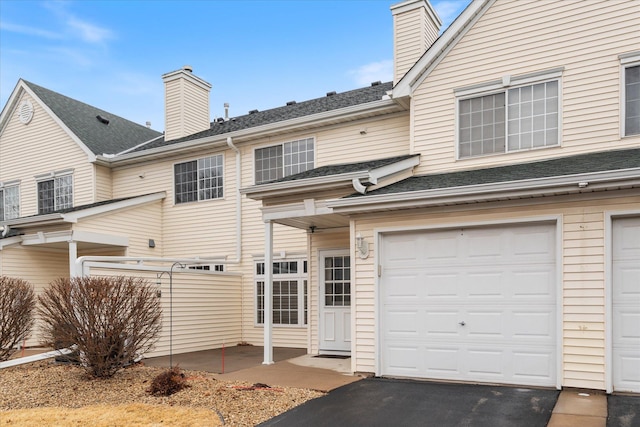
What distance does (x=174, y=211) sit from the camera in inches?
580

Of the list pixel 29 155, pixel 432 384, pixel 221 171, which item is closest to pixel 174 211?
pixel 221 171

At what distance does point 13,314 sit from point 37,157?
338 inches

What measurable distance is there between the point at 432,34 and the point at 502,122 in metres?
3.82

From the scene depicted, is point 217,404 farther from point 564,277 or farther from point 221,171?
point 221,171

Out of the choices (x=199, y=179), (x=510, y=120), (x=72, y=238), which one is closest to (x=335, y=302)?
(x=510, y=120)

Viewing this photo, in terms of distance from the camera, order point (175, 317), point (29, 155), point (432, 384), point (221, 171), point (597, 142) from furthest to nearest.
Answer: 1. point (29, 155)
2. point (221, 171)
3. point (175, 317)
4. point (597, 142)
5. point (432, 384)

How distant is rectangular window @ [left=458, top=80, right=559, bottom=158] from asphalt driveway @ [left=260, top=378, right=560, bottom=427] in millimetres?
4534

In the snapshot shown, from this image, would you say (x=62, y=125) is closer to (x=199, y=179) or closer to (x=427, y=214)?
(x=199, y=179)

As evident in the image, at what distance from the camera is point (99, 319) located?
8016mm

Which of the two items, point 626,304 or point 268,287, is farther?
point 268,287

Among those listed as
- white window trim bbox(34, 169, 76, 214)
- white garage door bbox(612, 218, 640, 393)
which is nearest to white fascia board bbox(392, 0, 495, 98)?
white garage door bbox(612, 218, 640, 393)

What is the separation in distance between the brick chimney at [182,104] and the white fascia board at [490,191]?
931 centimetres

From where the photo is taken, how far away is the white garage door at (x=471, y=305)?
7250 millimetres

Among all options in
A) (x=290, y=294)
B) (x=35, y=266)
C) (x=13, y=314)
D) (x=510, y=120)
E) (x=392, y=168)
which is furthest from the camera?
(x=35, y=266)
